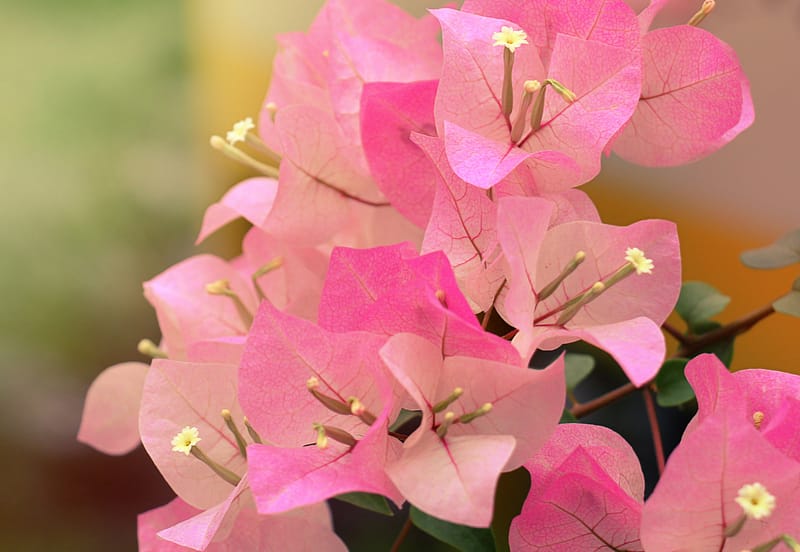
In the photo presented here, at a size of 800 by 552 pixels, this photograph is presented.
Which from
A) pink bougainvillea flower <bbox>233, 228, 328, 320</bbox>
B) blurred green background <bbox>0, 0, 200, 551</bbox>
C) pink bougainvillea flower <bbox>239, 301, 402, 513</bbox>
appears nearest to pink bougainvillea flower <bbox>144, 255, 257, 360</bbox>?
pink bougainvillea flower <bbox>233, 228, 328, 320</bbox>

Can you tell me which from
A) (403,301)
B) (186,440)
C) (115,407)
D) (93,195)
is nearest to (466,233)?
(403,301)

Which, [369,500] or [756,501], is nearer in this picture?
[756,501]

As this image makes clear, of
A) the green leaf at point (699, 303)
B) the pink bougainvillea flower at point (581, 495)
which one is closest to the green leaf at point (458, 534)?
the pink bougainvillea flower at point (581, 495)

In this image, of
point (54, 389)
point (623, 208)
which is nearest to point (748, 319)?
point (623, 208)

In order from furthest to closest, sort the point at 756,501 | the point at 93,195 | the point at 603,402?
the point at 93,195
the point at 603,402
the point at 756,501

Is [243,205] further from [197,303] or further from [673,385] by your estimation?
[673,385]

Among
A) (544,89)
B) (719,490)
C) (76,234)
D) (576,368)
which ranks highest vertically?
(544,89)

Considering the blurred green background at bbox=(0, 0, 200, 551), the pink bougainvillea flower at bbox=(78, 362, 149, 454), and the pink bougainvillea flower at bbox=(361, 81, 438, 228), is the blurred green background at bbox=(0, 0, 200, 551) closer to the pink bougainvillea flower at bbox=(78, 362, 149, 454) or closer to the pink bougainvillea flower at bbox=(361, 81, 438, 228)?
the pink bougainvillea flower at bbox=(78, 362, 149, 454)
